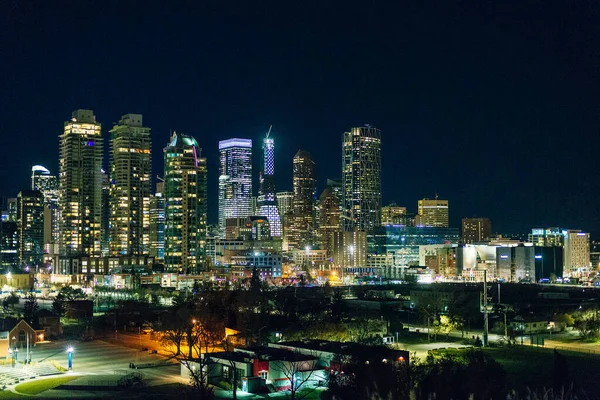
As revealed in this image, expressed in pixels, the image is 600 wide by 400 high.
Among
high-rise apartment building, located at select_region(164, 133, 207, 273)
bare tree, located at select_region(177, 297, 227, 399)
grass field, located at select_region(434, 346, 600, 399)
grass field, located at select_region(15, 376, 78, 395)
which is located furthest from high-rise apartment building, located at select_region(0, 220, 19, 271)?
grass field, located at select_region(434, 346, 600, 399)

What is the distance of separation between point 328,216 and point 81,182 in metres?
76.3

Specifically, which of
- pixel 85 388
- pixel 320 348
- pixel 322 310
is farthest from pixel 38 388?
pixel 322 310

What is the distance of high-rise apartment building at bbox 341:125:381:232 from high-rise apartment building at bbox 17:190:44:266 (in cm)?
6710

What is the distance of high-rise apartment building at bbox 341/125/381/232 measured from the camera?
552 ft

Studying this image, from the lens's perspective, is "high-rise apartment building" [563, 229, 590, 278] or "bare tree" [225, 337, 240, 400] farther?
"high-rise apartment building" [563, 229, 590, 278]

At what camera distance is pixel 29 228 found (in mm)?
144000

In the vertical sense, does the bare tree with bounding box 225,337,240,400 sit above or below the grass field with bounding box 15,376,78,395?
above

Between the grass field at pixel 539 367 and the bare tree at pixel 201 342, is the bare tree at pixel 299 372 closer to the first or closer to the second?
the bare tree at pixel 201 342

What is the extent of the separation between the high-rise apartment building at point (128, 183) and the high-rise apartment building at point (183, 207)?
19.6m

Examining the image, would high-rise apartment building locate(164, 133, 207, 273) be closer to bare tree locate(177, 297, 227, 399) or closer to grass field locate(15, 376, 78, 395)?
bare tree locate(177, 297, 227, 399)

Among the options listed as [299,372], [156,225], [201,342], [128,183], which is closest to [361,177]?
[156,225]

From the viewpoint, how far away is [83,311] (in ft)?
194

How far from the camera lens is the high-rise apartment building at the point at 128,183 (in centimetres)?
12206

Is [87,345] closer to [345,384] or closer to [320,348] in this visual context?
[320,348]
